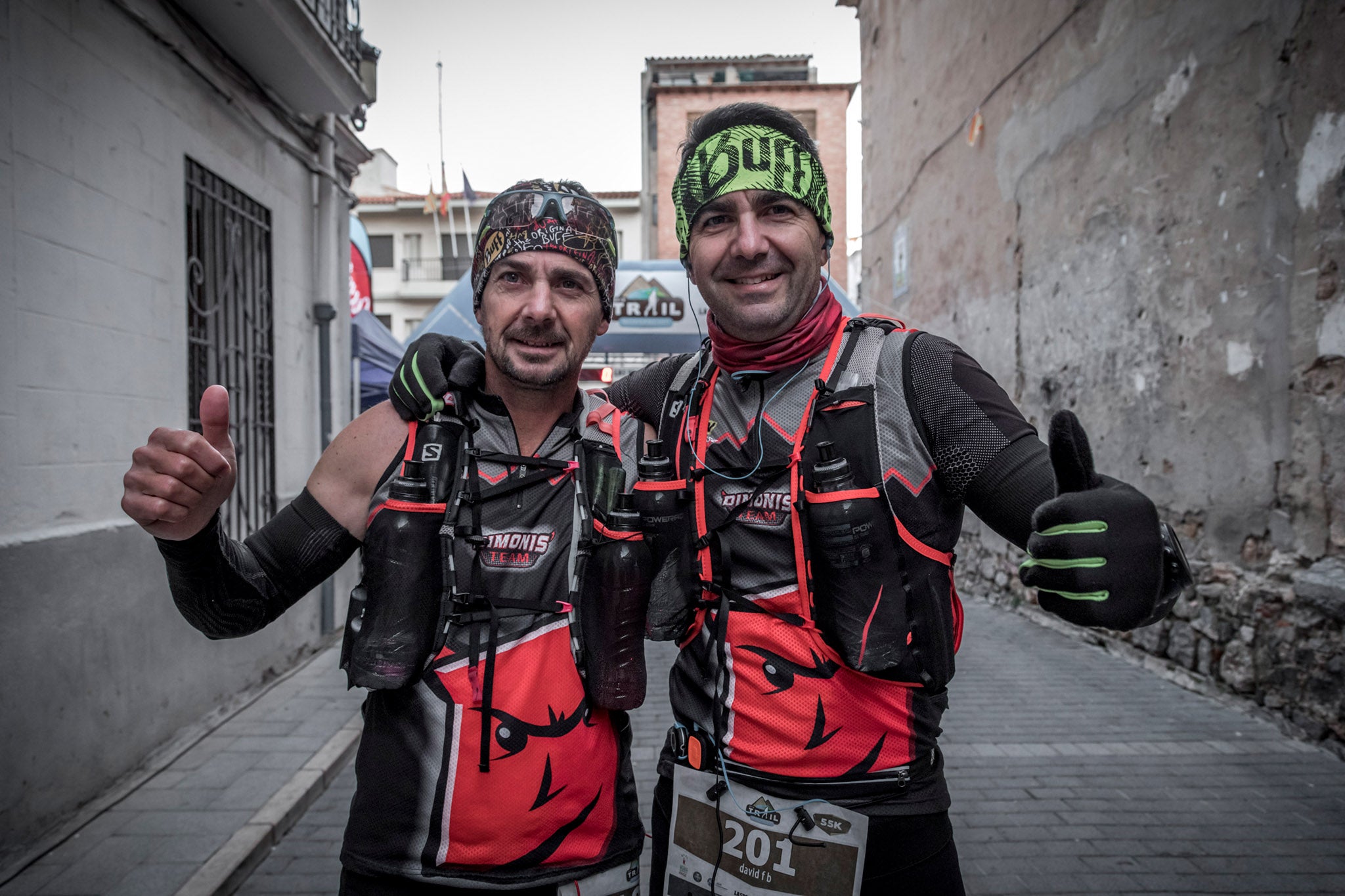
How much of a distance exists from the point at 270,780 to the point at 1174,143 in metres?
6.88

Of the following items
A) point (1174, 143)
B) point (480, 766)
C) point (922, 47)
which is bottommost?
point (480, 766)

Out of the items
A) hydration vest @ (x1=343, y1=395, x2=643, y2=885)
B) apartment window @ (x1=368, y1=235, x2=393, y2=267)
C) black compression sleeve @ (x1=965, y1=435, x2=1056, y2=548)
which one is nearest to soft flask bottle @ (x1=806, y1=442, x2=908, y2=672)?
black compression sleeve @ (x1=965, y1=435, x2=1056, y2=548)

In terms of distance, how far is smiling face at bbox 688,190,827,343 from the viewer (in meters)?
1.88

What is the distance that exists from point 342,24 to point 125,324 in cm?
334

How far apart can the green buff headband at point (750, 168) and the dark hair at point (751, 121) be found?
0.02 meters

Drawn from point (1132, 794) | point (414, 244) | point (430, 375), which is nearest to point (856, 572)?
point (430, 375)

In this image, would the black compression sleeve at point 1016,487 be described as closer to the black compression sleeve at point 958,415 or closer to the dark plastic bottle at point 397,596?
the black compression sleeve at point 958,415

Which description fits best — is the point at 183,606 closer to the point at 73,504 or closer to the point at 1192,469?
the point at 73,504

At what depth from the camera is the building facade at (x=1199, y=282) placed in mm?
4211

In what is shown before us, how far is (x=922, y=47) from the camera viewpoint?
995cm

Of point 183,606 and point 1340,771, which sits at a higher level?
point 183,606

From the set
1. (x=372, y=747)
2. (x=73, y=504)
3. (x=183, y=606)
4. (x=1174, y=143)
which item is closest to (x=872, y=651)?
(x=372, y=747)

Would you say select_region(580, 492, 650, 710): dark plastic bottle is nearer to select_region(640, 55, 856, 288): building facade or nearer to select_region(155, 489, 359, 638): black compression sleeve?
select_region(155, 489, 359, 638): black compression sleeve

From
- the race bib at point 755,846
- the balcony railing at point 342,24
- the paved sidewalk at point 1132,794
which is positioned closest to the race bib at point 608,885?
the race bib at point 755,846
